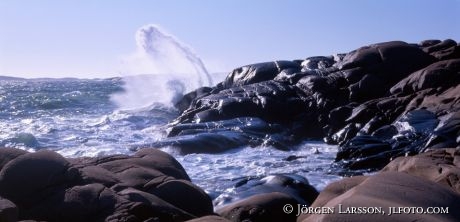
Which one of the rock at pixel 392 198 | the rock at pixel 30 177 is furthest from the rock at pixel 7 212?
the rock at pixel 392 198

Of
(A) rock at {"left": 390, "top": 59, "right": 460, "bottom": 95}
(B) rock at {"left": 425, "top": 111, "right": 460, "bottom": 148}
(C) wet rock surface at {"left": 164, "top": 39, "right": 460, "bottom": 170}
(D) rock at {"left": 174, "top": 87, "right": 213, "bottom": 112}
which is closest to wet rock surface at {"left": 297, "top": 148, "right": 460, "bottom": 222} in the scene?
(B) rock at {"left": 425, "top": 111, "right": 460, "bottom": 148}

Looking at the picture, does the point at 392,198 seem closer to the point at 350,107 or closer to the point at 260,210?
the point at 260,210

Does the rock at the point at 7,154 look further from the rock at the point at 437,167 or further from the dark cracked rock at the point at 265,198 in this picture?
the rock at the point at 437,167

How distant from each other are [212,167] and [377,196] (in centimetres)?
591

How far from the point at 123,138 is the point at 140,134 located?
94 cm

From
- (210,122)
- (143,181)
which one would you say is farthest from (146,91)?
(143,181)

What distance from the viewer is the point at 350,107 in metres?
13.6

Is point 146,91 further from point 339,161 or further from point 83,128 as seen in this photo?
point 339,161

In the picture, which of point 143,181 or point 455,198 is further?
point 143,181

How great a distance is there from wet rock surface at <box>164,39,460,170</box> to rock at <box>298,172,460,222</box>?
4.64m

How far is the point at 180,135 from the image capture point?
1300cm

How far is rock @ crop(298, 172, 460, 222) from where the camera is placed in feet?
12.2

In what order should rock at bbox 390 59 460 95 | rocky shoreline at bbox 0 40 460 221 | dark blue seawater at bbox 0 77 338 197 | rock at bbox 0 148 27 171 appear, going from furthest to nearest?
rock at bbox 390 59 460 95 < dark blue seawater at bbox 0 77 338 197 < rock at bbox 0 148 27 171 < rocky shoreline at bbox 0 40 460 221

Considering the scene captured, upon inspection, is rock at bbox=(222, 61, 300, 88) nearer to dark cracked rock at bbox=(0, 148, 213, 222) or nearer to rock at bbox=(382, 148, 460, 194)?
rock at bbox=(382, 148, 460, 194)
